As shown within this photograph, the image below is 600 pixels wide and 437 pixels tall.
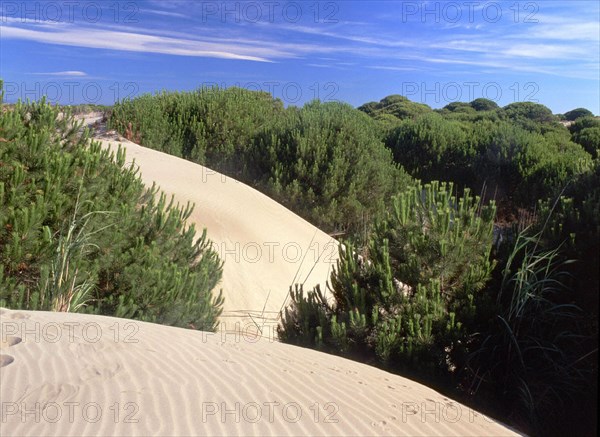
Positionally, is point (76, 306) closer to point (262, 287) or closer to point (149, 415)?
point (149, 415)

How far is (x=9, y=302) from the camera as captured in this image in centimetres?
634

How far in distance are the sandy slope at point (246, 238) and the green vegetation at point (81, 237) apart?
1.39m

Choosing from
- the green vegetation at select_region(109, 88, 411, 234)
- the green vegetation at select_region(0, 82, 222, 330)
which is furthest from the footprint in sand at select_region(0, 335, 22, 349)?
the green vegetation at select_region(109, 88, 411, 234)

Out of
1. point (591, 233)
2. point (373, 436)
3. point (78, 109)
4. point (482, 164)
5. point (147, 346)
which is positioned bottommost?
point (373, 436)

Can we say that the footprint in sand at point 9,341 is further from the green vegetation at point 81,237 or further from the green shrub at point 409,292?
the green shrub at point 409,292

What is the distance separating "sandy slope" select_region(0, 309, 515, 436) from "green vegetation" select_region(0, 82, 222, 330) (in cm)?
156

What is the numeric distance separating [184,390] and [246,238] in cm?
744

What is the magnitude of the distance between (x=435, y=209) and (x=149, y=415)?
14.2 feet

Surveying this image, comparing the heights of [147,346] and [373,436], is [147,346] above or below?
above

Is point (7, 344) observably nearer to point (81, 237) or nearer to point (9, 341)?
point (9, 341)

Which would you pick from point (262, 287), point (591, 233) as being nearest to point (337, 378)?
point (591, 233)

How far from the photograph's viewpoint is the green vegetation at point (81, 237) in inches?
258

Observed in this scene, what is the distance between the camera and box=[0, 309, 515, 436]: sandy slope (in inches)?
136

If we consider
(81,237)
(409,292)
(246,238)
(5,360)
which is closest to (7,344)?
(5,360)
